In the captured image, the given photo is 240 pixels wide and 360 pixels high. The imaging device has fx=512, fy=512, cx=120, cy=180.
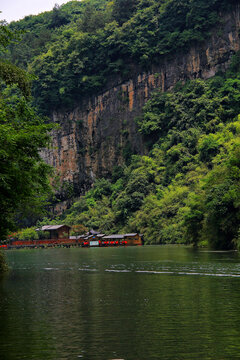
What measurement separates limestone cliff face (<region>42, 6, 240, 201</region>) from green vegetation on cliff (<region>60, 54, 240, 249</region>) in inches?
157

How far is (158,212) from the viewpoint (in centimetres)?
8744

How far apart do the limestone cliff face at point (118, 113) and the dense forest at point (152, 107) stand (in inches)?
98.1

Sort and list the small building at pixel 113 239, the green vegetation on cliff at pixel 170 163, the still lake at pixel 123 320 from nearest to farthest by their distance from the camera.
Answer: the still lake at pixel 123 320, the green vegetation on cliff at pixel 170 163, the small building at pixel 113 239

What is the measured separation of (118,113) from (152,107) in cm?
1247

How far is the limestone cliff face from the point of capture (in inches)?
4289

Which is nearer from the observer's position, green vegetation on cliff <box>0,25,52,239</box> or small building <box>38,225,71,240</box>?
green vegetation on cliff <box>0,25,52,239</box>

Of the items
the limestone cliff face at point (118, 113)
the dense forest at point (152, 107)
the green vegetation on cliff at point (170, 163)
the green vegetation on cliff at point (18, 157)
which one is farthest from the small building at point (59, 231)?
the green vegetation on cliff at point (18, 157)

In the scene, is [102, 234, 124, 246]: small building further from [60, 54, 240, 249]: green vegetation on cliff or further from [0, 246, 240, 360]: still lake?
[0, 246, 240, 360]: still lake

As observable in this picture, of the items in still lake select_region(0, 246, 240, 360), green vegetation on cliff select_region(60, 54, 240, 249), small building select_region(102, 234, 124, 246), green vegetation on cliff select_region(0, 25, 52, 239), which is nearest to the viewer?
still lake select_region(0, 246, 240, 360)

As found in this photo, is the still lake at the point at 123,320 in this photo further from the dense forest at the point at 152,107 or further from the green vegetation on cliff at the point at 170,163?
the green vegetation on cliff at the point at 170,163

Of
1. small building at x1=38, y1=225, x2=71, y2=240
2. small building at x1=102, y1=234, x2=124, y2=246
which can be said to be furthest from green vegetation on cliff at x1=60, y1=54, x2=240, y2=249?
small building at x1=38, y1=225, x2=71, y2=240

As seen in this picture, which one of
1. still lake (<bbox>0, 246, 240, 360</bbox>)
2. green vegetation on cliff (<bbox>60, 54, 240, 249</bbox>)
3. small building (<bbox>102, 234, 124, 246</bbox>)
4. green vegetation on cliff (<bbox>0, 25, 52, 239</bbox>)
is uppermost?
green vegetation on cliff (<bbox>60, 54, 240, 249</bbox>)

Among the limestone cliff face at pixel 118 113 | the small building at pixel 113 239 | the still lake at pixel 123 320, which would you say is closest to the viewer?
the still lake at pixel 123 320

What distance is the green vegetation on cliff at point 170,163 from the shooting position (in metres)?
86.5
